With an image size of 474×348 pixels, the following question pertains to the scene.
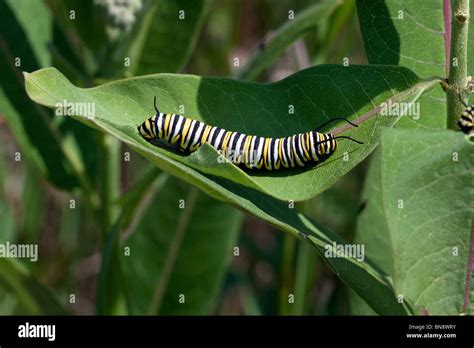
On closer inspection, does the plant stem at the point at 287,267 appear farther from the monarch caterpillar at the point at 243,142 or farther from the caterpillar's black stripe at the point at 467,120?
the caterpillar's black stripe at the point at 467,120

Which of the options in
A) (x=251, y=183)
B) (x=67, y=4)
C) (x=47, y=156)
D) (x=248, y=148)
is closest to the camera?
(x=251, y=183)

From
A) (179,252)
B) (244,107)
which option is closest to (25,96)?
(179,252)

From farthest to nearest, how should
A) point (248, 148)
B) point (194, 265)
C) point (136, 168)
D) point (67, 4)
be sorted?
point (136, 168) → point (194, 265) → point (67, 4) → point (248, 148)

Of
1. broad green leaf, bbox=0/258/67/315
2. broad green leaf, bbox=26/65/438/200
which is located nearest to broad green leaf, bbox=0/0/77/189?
broad green leaf, bbox=0/258/67/315

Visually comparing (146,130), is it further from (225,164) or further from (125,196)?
(125,196)
